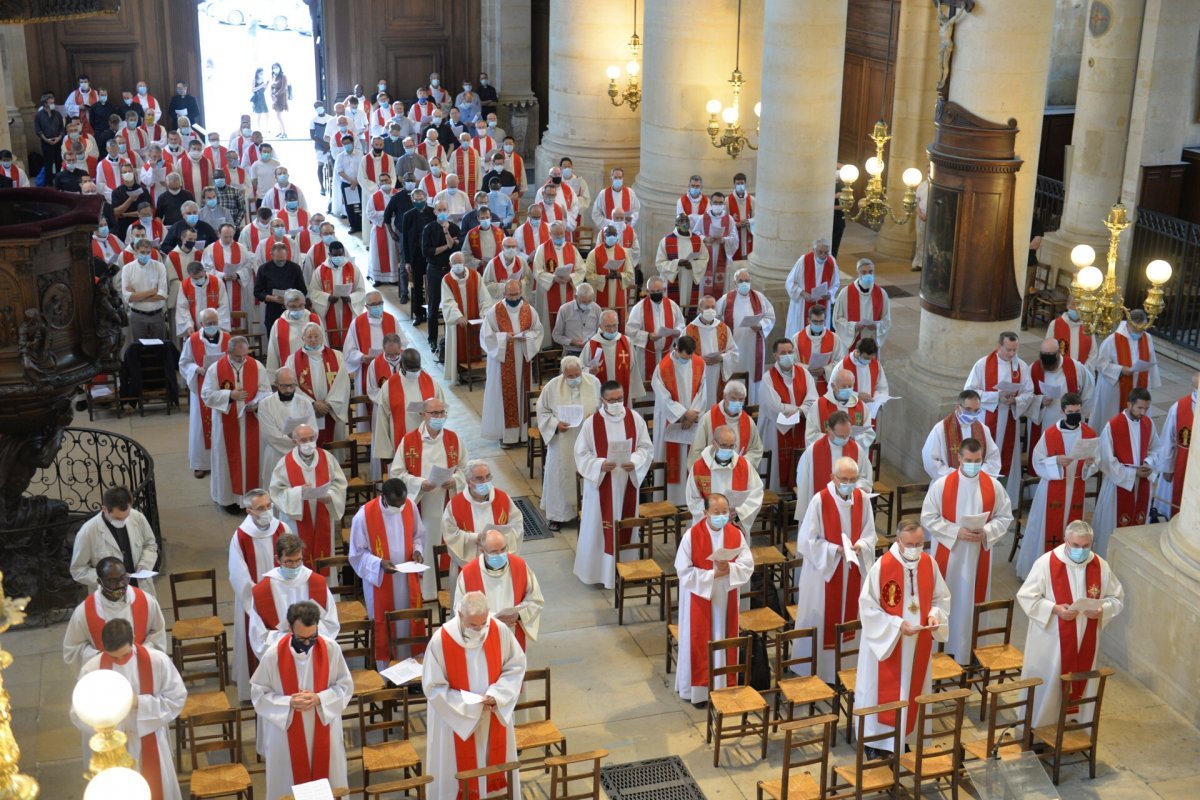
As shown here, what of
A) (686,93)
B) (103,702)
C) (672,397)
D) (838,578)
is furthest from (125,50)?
(103,702)

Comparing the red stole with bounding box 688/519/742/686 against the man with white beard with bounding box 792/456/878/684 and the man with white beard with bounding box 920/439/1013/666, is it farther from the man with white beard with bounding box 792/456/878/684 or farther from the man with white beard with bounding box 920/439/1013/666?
the man with white beard with bounding box 920/439/1013/666

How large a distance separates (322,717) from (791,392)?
7.15 meters

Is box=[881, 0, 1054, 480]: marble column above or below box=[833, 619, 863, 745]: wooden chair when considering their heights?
above

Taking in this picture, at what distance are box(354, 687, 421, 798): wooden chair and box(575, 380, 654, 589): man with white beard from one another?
9.13 feet

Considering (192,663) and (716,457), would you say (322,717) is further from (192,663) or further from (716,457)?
(716,457)

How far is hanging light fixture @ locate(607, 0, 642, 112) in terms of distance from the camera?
85.7ft

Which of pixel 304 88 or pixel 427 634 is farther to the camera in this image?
pixel 304 88

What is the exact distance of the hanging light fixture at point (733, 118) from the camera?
22062mm

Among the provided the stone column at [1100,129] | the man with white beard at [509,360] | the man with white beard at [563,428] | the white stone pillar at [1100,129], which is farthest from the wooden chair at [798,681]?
the stone column at [1100,129]

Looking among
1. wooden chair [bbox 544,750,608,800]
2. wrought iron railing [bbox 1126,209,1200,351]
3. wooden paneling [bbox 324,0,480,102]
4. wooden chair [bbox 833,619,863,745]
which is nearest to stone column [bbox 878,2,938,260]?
wrought iron railing [bbox 1126,209,1200,351]

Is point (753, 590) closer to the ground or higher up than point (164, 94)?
closer to the ground

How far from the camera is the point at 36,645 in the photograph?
1282cm

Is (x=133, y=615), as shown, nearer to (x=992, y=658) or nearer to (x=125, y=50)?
(x=992, y=658)

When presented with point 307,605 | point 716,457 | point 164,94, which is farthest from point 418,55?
point 307,605
